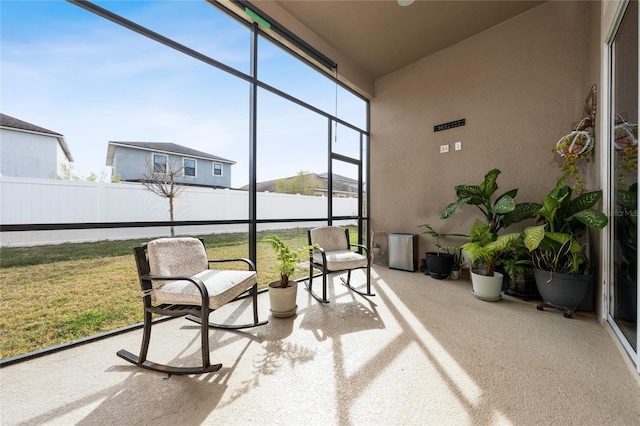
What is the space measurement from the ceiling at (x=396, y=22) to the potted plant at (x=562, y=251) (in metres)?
2.51

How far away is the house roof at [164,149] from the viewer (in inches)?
82.4

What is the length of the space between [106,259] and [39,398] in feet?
3.42

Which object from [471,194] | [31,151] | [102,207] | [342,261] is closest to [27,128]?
[31,151]

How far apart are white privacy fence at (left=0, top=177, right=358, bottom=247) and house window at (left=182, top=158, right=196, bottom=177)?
0.16 metres

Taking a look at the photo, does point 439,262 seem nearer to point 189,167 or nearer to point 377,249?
point 377,249

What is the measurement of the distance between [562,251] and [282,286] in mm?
2885

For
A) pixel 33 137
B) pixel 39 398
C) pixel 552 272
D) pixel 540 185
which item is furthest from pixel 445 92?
pixel 39 398

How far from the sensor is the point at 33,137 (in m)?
1.81

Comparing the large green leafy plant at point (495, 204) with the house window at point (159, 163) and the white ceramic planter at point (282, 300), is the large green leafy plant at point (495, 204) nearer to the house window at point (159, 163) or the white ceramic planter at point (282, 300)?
the white ceramic planter at point (282, 300)

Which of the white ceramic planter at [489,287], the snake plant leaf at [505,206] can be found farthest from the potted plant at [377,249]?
the snake plant leaf at [505,206]

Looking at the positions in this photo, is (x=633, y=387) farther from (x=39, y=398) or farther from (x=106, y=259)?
(x=106, y=259)

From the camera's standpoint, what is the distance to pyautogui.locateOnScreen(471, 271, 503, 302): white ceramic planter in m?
2.86

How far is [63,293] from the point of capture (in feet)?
6.45

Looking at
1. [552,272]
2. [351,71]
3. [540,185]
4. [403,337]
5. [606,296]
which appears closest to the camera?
[403,337]
